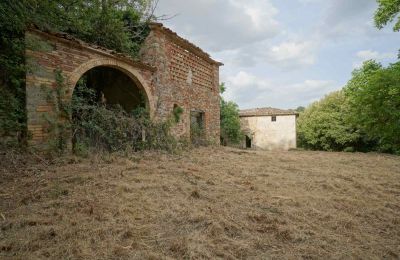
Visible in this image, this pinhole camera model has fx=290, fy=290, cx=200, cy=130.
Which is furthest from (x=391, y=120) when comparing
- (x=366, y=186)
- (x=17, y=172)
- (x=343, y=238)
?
(x=17, y=172)

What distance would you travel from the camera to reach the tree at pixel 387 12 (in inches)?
529

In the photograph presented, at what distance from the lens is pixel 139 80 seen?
9.17m

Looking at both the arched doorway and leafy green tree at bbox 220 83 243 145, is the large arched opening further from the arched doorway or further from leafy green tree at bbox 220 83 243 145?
leafy green tree at bbox 220 83 243 145

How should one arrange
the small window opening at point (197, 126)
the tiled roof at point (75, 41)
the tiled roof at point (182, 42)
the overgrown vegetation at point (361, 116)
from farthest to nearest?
the overgrown vegetation at point (361, 116)
the small window opening at point (197, 126)
the tiled roof at point (182, 42)
the tiled roof at point (75, 41)

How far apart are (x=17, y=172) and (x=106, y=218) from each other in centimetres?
290

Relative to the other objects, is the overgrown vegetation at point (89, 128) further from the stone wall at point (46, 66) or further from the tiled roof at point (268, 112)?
the tiled roof at point (268, 112)

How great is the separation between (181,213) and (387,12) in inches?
591

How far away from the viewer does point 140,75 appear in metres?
9.22

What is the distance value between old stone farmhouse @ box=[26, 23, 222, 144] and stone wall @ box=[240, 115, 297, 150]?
14553mm

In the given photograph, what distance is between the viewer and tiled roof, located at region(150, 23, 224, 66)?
32.2ft

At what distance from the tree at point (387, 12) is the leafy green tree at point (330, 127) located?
1110cm

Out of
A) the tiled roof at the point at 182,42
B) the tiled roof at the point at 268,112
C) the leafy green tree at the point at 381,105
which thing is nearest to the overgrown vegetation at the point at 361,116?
the leafy green tree at the point at 381,105

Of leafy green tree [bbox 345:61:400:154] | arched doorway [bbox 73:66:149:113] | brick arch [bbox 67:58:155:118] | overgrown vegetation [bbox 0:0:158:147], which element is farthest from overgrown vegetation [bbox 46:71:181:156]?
leafy green tree [bbox 345:61:400:154]

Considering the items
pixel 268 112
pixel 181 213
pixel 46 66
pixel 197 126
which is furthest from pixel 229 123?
pixel 181 213
